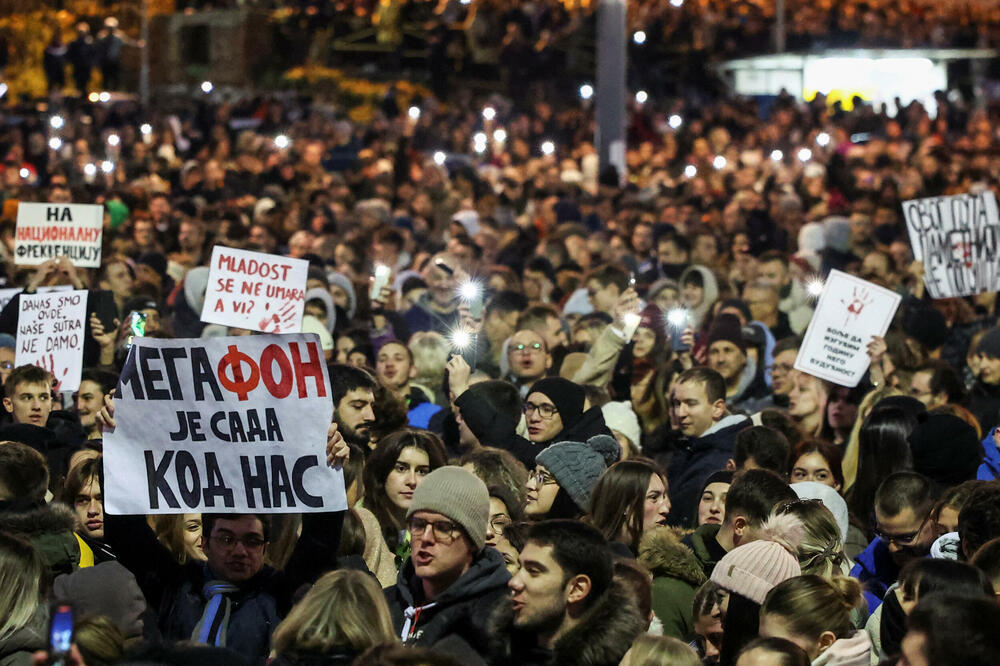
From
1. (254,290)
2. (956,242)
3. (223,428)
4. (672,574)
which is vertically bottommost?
(672,574)

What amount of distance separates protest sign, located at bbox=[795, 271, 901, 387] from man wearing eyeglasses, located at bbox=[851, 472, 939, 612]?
9.43 ft

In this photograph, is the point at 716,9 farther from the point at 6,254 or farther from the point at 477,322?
the point at 477,322

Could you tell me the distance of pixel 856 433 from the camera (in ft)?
29.5

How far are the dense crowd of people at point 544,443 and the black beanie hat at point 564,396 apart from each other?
0.04 ft

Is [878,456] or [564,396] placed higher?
[564,396]

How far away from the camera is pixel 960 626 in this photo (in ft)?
13.5

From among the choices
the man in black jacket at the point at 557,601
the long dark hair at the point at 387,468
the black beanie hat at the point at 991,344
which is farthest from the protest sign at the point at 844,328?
the man in black jacket at the point at 557,601

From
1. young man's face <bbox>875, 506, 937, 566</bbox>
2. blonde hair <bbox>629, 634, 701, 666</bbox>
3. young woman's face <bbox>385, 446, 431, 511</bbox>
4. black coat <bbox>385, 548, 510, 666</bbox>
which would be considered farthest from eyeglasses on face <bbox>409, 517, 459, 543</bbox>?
young man's face <bbox>875, 506, 937, 566</bbox>

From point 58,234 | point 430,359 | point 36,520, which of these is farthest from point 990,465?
point 58,234

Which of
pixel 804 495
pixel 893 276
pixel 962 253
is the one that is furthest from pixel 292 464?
pixel 893 276

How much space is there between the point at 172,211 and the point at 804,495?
10667 mm

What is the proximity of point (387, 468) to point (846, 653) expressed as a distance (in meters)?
2.55

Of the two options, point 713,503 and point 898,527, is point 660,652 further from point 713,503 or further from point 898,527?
point 713,503

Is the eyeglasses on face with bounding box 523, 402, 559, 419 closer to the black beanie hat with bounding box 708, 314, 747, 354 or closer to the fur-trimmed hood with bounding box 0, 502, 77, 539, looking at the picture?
the black beanie hat with bounding box 708, 314, 747, 354
